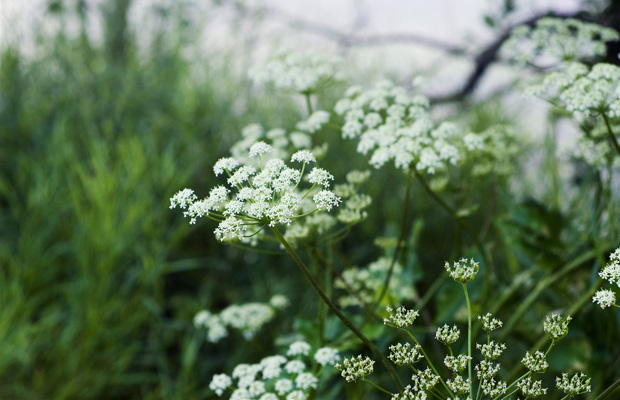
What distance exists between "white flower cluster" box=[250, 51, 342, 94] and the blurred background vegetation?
0.37m

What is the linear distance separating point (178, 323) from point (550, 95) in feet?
4.24

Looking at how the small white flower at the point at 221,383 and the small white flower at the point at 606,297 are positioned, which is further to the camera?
the small white flower at the point at 221,383

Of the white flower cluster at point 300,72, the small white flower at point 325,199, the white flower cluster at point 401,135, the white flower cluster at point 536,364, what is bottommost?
the white flower cluster at point 536,364

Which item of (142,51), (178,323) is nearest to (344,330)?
(178,323)

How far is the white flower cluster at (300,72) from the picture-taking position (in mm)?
1120

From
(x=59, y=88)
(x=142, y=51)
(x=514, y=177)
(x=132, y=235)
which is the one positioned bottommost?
(x=132, y=235)

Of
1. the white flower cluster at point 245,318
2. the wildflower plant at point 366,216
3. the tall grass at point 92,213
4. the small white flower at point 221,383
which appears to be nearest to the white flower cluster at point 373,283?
the wildflower plant at point 366,216

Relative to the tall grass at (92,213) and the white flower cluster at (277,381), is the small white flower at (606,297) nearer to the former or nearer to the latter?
the white flower cluster at (277,381)

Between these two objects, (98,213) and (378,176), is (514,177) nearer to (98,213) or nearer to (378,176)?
(378,176)

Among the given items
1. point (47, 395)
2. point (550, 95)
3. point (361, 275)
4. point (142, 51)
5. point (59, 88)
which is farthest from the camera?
point (142, 51)

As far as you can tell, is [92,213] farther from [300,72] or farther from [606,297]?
[606,297]

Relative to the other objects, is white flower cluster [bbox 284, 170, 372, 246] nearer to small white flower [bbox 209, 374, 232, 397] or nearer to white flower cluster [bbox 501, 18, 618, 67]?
small white flower [bbox 209, 374, 232, 397]

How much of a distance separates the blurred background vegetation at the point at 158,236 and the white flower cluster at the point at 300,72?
367 mm

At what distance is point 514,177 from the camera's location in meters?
2.21
